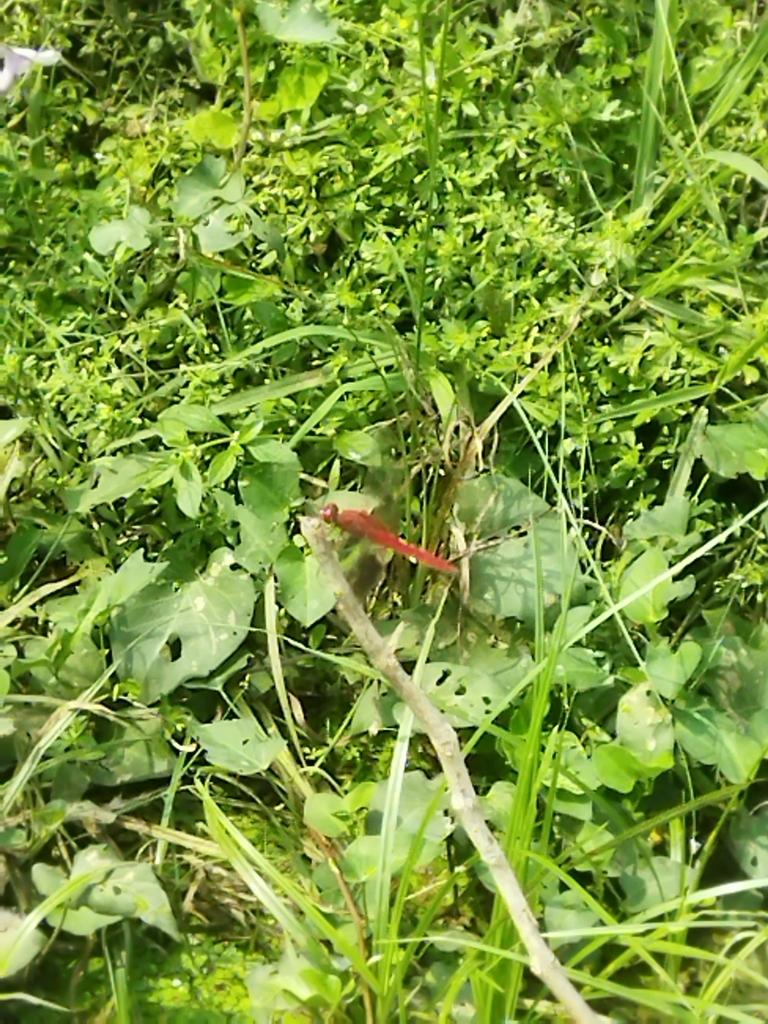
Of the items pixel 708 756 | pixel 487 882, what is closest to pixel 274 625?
pixel 487 882

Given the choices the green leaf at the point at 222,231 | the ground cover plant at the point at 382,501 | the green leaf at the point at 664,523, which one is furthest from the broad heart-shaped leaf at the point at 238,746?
the green leaf at the point at 222,231

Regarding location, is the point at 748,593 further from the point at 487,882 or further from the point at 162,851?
the point at 162,851

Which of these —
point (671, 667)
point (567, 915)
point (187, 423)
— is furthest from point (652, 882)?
point (187, 423)

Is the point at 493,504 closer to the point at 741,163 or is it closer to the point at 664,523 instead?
the point at 664,523

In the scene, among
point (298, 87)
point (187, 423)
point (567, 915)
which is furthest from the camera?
point (298, 87)

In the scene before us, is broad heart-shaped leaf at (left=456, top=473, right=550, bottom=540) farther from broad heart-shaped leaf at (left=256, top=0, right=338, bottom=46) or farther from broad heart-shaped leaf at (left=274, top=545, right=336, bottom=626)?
broad heart-shaped leaf at (left=256, top=0, right=338, bottom=46)

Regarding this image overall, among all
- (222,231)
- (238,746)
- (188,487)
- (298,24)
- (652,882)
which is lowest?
(652,882)

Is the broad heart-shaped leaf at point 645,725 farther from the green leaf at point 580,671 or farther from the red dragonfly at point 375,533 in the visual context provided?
the red dragonfly at point 375,533
